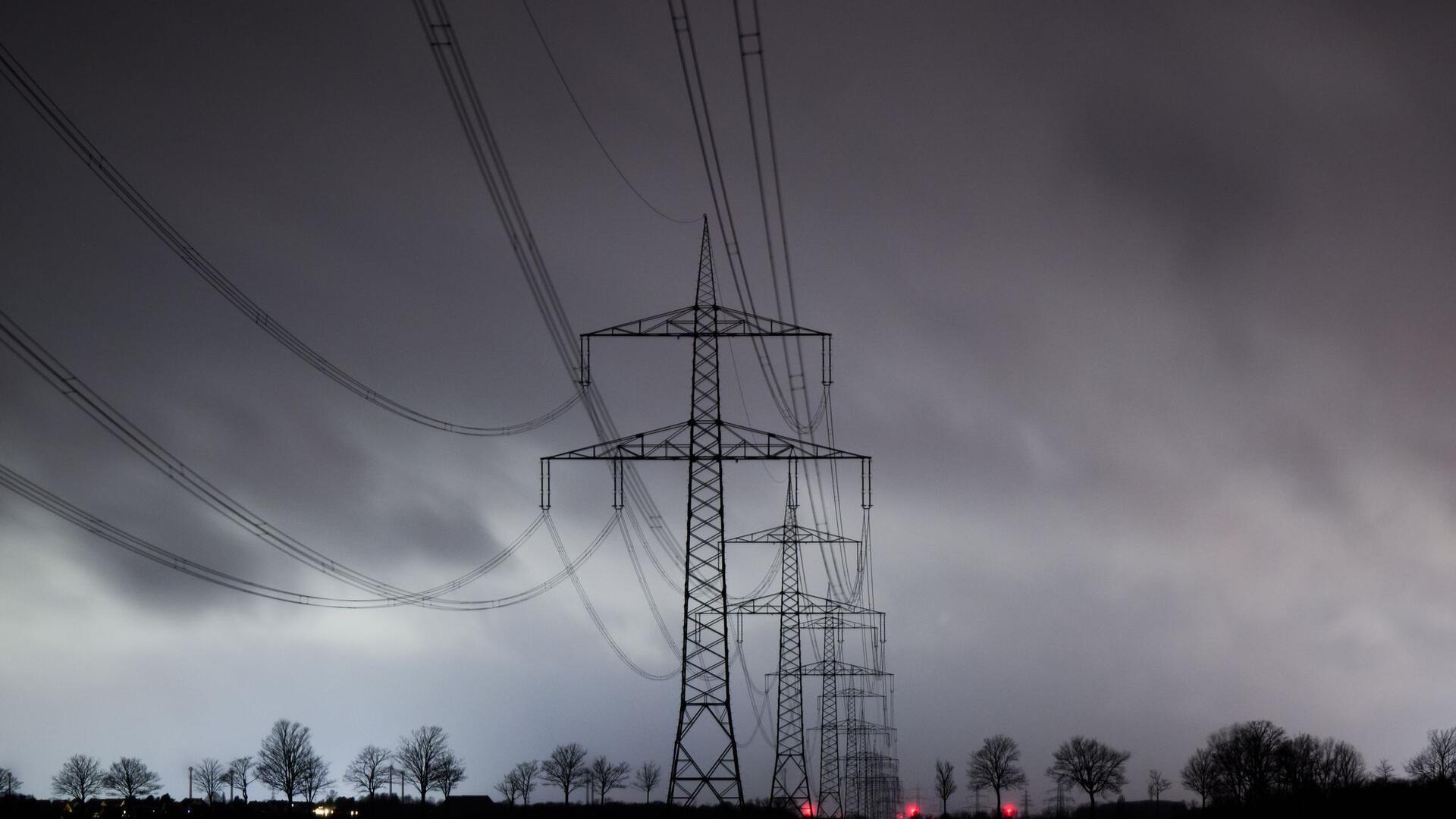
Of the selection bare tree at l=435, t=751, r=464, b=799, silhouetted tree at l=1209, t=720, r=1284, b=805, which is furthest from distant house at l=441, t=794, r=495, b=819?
silhouetted tree at l=1209, t=720, r=1284, b=805

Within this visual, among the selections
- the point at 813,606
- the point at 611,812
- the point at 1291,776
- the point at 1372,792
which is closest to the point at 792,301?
the point at 813,606

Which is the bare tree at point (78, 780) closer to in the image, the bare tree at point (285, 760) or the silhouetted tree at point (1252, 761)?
the bare tree at point (285, 760)

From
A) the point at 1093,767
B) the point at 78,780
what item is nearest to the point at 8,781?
the point at 78,780

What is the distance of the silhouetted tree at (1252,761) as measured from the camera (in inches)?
4491

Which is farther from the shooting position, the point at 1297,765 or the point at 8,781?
the point at 8,781

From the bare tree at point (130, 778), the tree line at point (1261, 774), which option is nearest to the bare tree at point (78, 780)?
the bare tree at point (130, 778)

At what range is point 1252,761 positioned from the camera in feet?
379

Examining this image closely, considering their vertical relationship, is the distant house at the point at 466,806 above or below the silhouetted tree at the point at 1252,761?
below

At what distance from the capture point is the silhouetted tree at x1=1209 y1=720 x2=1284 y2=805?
11406 cm

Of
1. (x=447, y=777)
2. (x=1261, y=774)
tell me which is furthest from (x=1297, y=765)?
(x=447, y=777)

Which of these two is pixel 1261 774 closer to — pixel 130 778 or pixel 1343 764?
pixel 1343 764

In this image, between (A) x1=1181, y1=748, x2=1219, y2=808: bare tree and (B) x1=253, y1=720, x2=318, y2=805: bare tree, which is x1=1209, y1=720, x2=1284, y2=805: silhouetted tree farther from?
(B) x1=253, y1=720, x2=318, y2=805: bare tree

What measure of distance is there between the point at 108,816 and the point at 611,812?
289 ft

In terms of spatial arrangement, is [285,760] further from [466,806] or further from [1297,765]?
[1297,765]
